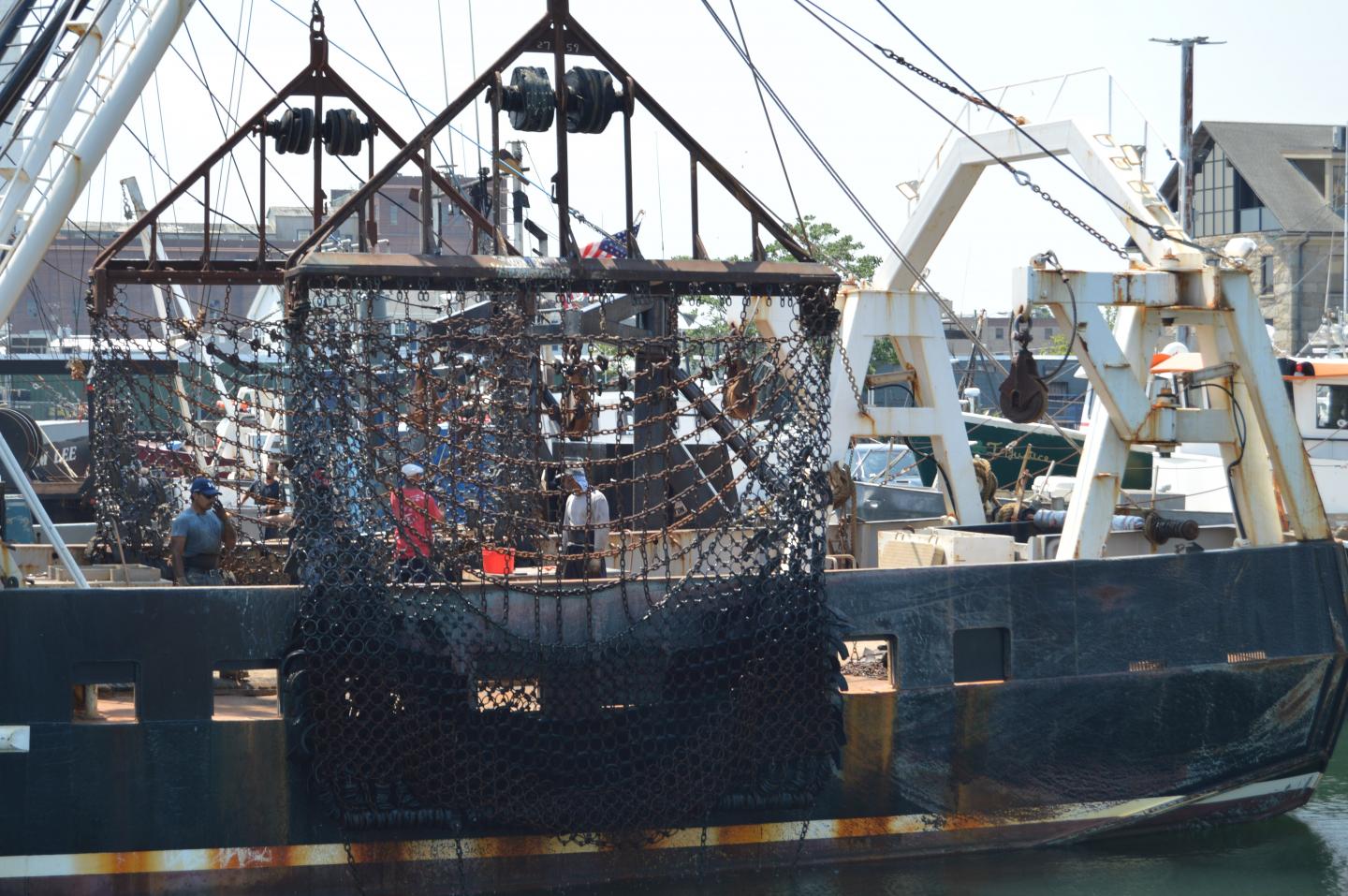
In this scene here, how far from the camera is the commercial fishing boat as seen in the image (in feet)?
28.3

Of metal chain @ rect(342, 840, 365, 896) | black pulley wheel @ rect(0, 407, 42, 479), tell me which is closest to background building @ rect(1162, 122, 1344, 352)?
black pulley wheel @ rect(0, 407, 42, 479)

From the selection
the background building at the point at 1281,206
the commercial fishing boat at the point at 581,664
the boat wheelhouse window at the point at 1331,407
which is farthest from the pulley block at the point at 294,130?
the background building at the point at 1281,206

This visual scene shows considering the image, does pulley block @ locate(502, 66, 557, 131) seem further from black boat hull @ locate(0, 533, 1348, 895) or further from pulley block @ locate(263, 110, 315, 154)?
pulley block @ locate(263, 110, 315, 154)

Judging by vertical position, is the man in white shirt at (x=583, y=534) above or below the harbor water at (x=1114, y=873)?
above

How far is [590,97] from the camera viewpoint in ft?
30.4

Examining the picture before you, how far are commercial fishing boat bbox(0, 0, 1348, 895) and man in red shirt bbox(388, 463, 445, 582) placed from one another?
0.14ft

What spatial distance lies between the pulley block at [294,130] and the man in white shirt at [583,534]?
400 cm

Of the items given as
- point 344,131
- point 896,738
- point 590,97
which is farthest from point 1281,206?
point 590,97

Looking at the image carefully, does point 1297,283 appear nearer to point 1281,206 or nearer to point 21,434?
point 1281,206

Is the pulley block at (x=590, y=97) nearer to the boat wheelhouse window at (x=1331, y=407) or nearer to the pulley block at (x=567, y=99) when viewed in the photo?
the pulley block at (x=567, y=99)

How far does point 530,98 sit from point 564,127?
10.5 inches

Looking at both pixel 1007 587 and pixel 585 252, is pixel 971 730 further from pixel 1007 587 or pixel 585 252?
pixel 585 252

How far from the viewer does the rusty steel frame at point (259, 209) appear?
12.1m

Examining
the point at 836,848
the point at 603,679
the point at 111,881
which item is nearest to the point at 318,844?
the point at 111,881
